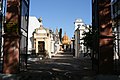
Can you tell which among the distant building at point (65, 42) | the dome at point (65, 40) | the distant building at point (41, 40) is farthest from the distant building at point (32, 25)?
the dome at point (65, 40)

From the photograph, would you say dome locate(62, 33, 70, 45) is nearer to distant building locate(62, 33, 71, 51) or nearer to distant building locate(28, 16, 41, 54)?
distant building locate(62, 33, 71, 51)

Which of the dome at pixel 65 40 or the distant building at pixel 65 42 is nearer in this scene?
the distant building at pixel 65 42

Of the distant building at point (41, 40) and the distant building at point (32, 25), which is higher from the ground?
the distant building at point (32, 25)

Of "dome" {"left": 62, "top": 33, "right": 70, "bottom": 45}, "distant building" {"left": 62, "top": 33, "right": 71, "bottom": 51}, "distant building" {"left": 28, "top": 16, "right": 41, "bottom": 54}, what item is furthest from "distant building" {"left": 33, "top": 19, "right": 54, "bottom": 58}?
"dome" {"left": 62, "top": 33, "right": 70, "bottom": 45}

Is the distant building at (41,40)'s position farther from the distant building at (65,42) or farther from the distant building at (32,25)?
the distant building at (65,42)

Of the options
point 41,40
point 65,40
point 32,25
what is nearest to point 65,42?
point 65,40

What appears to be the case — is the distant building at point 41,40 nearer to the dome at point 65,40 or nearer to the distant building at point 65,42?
the distant building at point 65,42

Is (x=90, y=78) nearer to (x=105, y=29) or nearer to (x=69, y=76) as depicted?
(x=69, y=76)

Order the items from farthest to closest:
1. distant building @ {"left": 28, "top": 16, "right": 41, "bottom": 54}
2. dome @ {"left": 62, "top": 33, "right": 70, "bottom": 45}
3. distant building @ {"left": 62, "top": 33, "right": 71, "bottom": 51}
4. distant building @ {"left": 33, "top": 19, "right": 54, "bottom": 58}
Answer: dome @ {"left": 62, "top": 33, "right": 70, "bottom": 45} → distant building @ {"left": 62, "top": 33, "right": 71, "bottom": 51} → distant building @ {"left": 28, "top": 16, "right": 41, "bottom": 54} → distant building @ {"left": 33, "top": 19, "right": 54, "bottom": 58}

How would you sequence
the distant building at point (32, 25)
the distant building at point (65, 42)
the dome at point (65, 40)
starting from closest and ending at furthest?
the distant building at point (32, 25), the distant building at point (65, 42), the dome at point (65, 40)

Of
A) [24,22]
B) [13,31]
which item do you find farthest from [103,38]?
[24,22]

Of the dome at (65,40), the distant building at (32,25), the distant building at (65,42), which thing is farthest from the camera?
the dome at (65,40)

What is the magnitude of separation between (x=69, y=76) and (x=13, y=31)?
10.9 ft

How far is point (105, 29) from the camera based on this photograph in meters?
11.0
